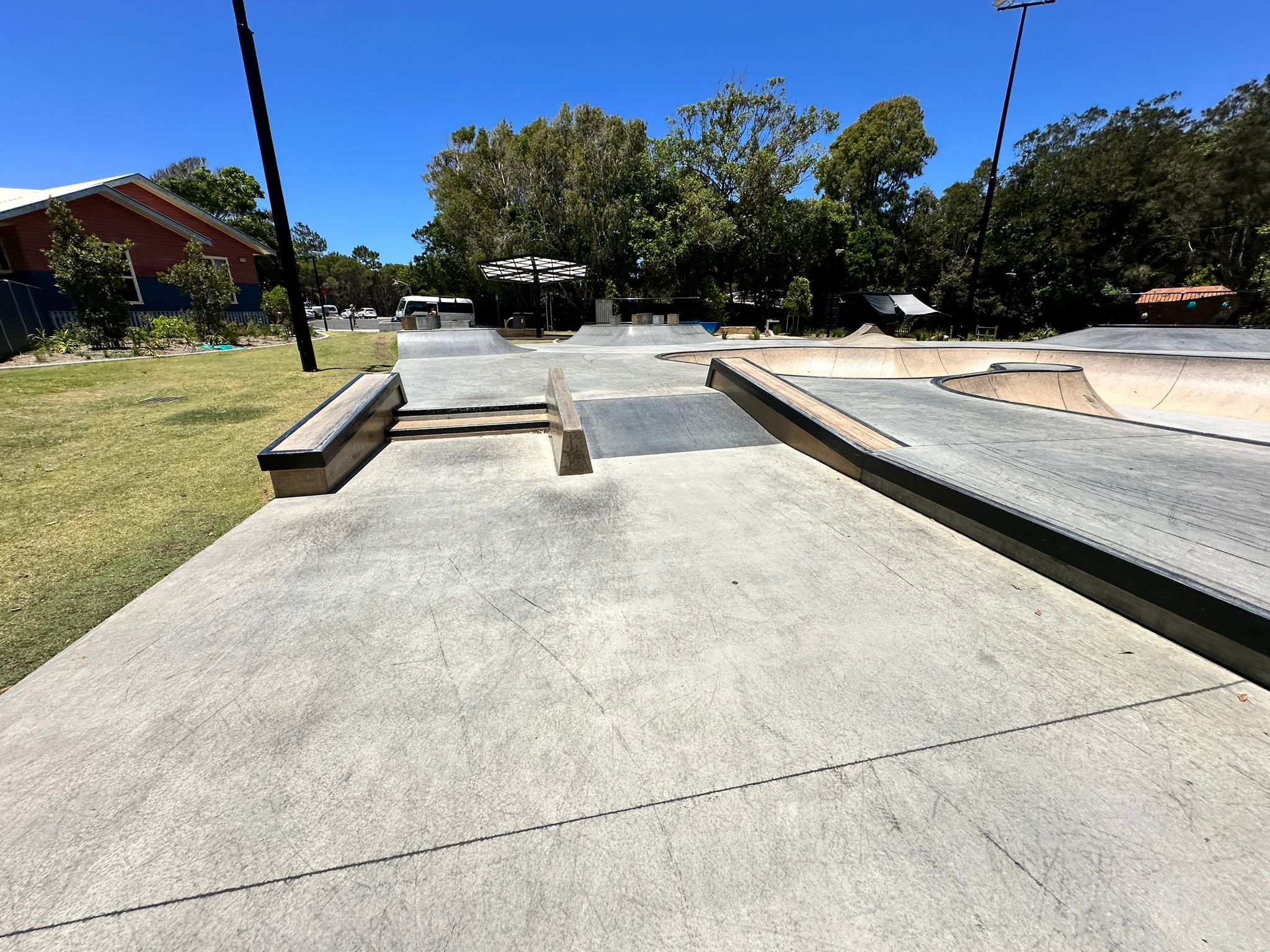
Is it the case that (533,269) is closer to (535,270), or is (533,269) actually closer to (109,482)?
(535,270)

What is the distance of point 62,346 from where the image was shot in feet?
48.2

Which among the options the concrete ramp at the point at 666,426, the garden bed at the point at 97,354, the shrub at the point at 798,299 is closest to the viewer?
the concrete ramp at the point at 666,426

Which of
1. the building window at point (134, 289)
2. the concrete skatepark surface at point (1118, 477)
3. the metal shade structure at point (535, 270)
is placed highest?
the metal shade structure at point (535, 270)

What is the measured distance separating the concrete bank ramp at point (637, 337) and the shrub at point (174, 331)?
13.0 metres

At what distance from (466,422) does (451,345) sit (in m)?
10.3

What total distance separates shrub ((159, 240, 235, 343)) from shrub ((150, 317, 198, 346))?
0.87 ft

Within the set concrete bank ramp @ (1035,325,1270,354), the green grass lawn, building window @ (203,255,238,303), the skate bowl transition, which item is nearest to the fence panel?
the green grass lawn

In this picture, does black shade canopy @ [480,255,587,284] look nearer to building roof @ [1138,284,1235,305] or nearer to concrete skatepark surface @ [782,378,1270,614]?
concrete skatepark surface @ [782,378,1270,614]

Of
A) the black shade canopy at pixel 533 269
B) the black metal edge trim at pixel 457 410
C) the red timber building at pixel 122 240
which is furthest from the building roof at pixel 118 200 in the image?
the black metal edge trim at pixel 457 410

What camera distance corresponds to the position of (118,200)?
797 inches

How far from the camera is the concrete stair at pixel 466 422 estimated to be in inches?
264

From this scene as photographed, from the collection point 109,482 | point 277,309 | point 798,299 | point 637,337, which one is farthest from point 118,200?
point 798,299

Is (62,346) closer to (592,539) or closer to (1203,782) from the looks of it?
(592,539)

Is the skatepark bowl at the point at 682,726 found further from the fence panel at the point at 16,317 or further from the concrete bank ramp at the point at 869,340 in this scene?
the fence panel at the point at 16,317
